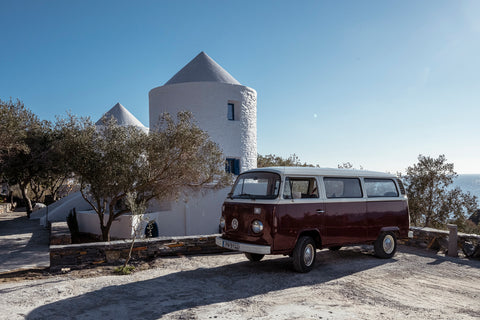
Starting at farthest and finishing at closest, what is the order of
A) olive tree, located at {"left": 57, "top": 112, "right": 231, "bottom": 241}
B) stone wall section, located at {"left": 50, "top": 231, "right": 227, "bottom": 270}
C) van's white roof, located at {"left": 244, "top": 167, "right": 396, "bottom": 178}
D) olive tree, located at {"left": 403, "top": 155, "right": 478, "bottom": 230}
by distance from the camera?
olive tree, located at {"left": 403, "top": 155, "right": 478, "bottom": 230} < olive tree, located at {"left": 57, "top": 112, "right": 231, "bottom": 241} < stone wall section, located at {"left": 50, "top": 231, "right": 227, "bottom": 270} < van's white roof, located at {"left": 244, "top": 167, "right": 396, "bottom": 178}

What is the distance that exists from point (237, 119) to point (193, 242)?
10.5 m

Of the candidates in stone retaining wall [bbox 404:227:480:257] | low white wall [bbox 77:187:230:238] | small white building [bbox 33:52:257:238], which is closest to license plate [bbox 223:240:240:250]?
stone retaining wall [bbox 404:227:480:257]

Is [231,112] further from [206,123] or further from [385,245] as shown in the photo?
[385,245]

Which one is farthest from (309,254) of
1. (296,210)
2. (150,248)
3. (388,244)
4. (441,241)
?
(441,241)

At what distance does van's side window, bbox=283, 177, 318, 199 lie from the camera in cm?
748

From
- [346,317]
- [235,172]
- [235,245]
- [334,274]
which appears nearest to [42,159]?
[235,172]

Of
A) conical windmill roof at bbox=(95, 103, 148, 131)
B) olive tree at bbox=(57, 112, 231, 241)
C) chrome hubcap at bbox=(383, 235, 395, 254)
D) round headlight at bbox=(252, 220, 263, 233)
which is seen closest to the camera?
round headlight at bbox=(252, 220, 263, 233)

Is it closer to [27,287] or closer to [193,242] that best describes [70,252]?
[27,287]

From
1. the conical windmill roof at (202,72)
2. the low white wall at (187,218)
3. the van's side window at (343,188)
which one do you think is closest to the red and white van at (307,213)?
the van's side window at (343,188)

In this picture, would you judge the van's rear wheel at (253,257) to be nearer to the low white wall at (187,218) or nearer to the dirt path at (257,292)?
the dirt path at (257,292)

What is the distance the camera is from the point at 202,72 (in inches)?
750

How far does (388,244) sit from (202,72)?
13296 mm

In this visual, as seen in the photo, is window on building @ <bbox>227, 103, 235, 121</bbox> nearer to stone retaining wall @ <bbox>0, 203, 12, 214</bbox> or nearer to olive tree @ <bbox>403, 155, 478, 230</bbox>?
olive tree @ <bbox>403, 155, 478, 230</bbox>

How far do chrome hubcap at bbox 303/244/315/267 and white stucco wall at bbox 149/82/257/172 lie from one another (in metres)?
10.9
